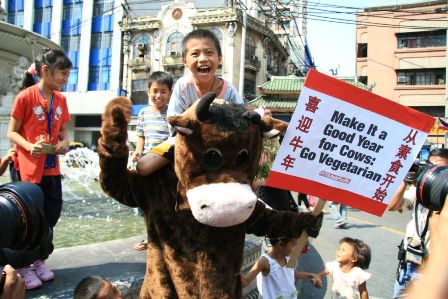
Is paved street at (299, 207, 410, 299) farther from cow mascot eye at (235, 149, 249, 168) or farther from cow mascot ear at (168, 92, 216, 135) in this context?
cow mascot ear at (168, 92, 216, 135)

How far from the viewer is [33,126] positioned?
8.90 feet

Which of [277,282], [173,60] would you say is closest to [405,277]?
[277,282]

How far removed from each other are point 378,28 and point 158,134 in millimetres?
32953

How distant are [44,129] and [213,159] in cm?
161

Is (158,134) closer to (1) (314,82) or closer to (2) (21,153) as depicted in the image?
(2) (21,153)

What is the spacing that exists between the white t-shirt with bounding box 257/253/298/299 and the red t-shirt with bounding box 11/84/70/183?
5.72ft

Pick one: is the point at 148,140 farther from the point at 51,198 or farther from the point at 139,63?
the point at 139,63

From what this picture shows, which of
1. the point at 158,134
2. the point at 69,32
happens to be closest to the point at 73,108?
the point at 69,32

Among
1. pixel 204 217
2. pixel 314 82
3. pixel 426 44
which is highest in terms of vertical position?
pixel 426 44

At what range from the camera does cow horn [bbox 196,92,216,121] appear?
1.70m

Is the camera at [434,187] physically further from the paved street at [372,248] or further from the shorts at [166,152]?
the paved street at [372,248]

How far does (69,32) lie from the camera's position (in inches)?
1476

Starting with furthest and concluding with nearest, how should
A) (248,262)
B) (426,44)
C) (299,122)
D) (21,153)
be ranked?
(426,44) → (248,262) → (21,153) → (299,122)

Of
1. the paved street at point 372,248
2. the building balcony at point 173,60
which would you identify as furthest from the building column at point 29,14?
the paved street at point 372,248
